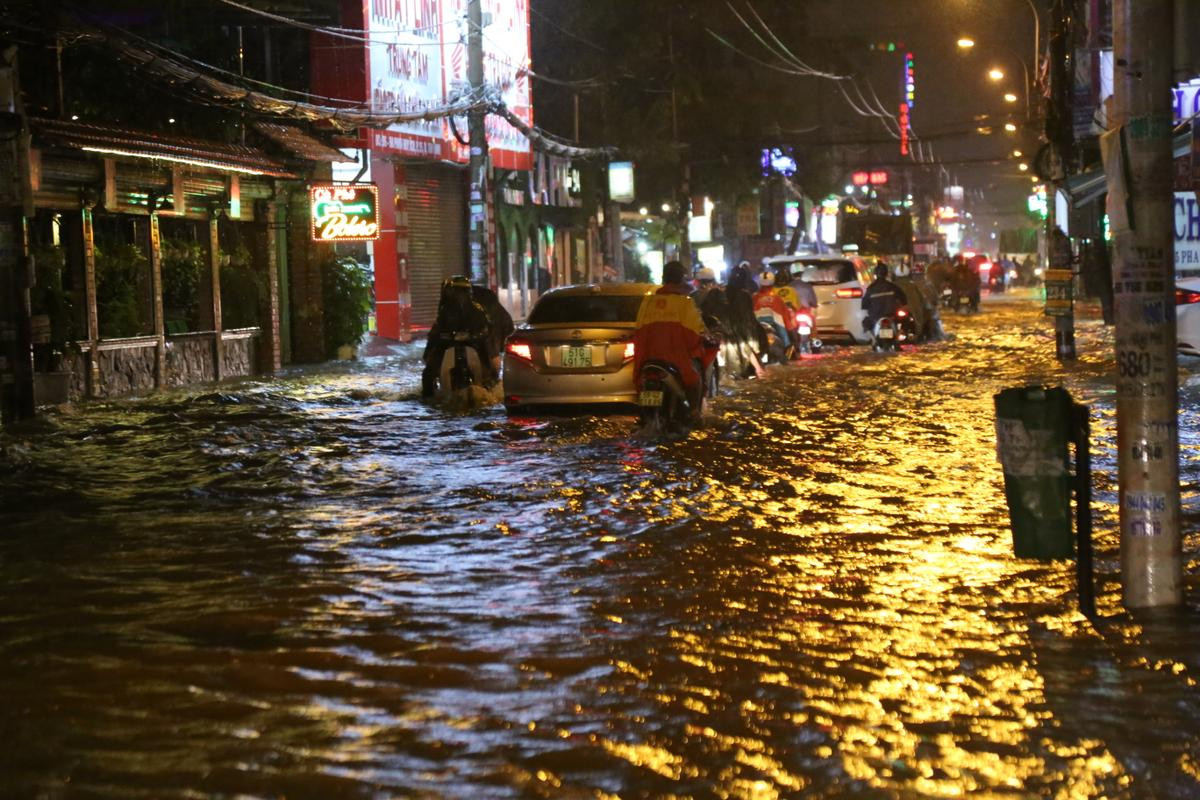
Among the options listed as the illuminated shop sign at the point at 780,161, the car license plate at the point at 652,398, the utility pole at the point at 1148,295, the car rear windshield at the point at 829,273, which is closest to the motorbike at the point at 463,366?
the car license plate at the point at 652,398

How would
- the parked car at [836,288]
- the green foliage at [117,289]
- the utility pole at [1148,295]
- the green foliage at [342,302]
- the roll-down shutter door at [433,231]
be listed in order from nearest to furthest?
the utility pole at [1148,295] < the green foliage at [117,289] < the green foliage at [342,302] < the parked car at [836,288] < the roll-down shutter door at [433,231]

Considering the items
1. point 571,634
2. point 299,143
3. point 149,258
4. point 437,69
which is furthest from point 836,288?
point 571,634

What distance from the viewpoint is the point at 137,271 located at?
74.9ft

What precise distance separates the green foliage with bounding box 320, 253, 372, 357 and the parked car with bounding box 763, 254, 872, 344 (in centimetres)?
818

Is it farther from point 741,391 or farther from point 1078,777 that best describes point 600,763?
point 741,391

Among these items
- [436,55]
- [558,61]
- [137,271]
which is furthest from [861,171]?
[137,271]

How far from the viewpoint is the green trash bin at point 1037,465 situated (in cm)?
728

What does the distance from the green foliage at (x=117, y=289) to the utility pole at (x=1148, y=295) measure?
17178 mm

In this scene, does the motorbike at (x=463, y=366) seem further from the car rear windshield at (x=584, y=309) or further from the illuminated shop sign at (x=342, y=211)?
the illuminated shop sign at (x=342, y=211)

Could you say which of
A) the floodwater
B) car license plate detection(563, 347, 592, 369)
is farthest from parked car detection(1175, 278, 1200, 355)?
car license plate detection(563, 347, 592, 369)

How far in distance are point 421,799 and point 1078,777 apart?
2.15 meters

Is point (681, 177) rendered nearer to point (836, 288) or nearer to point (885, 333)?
point (836, 288)

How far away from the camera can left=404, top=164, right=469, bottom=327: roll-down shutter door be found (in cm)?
3616

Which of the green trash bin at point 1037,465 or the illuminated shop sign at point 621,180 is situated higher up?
the illuminated shop sign at point 621,180
